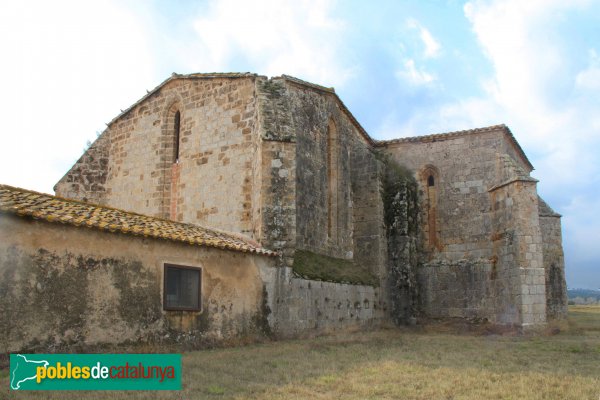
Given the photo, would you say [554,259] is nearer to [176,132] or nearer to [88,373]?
[176,132]

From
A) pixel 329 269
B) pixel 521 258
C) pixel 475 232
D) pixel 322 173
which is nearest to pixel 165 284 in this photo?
pixel 329 269

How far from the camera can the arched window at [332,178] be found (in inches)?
639

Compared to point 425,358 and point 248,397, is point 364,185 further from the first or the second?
point 248,397

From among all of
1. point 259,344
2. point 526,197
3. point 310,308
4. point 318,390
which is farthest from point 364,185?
point 318,390

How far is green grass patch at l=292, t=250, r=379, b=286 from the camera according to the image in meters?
13.3

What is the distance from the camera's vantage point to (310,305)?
43.0 ft

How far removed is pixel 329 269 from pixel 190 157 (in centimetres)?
483

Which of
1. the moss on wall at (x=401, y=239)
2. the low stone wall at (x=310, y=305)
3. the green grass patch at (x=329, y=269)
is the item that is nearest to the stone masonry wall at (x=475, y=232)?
the moss on wall at (x=401, y=239)

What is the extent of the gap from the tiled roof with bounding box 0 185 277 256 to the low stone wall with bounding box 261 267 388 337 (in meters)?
0.79

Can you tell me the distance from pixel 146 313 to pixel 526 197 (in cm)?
1132

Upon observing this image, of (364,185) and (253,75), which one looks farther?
(364,185)

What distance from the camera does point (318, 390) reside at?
7004 mm

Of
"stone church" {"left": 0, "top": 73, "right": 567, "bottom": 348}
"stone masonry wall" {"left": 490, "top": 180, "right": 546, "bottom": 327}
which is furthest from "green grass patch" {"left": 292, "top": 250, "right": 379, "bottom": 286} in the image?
"stone masonry wall" {"left": 490, "top": 180, "right": 546, "bottom": 327}

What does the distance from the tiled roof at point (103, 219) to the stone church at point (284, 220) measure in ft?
0.18
